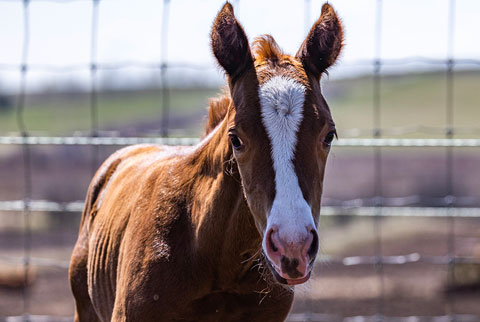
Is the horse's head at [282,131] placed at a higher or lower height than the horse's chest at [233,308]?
higher

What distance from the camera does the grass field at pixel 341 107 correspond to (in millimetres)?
23031

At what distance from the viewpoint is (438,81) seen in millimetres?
28562

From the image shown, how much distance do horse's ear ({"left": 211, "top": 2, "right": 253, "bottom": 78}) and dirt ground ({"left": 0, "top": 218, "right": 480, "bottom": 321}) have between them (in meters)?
2.96

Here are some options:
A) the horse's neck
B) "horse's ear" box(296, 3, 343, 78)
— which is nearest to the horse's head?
"horse's ear" box(296, 3, 343, 78)

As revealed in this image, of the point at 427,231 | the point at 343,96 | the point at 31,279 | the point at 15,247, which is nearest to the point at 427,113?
the point at 343,96

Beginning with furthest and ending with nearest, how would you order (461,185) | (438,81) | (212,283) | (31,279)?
(438,81) < (461,185) < (31,279) < (212,283)

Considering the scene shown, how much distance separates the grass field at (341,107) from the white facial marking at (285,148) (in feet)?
60.9

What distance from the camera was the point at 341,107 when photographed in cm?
2530

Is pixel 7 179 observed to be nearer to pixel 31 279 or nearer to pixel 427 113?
pixel 31 279

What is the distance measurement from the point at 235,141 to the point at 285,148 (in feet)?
0.82

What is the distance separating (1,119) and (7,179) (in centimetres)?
538

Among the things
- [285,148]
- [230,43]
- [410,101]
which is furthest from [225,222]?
[410,101]

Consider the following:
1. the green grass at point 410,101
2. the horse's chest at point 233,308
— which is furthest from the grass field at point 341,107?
the horse's chest at point 233,308

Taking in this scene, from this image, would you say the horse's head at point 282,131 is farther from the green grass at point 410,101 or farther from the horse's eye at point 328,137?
the green grass at point 410,101
